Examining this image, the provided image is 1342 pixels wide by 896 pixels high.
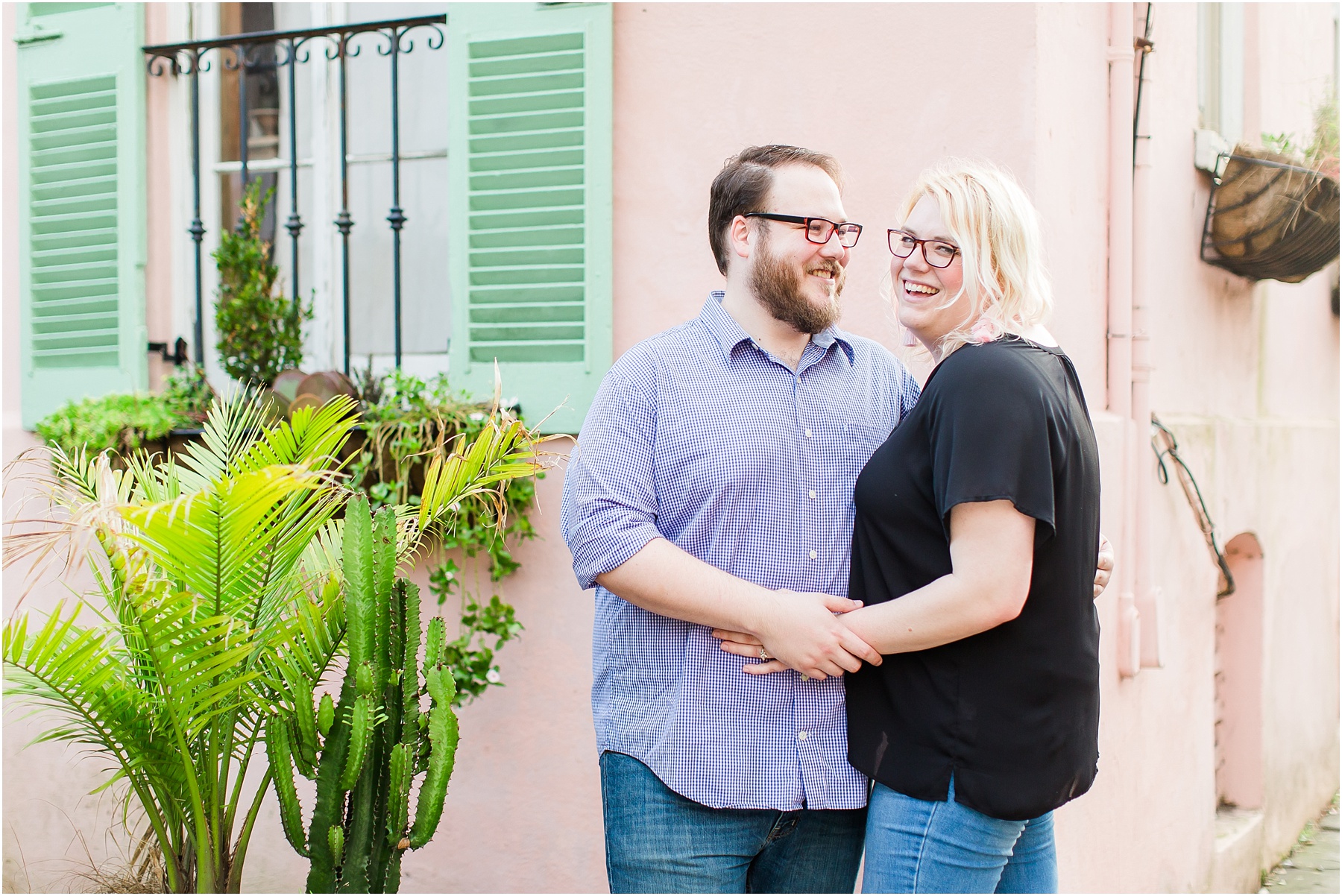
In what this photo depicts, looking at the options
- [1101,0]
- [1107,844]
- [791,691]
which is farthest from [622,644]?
[1101,0]

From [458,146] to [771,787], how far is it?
94.6 inches

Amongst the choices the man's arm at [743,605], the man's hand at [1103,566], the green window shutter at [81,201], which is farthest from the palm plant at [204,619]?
the green window shutter at [81,201]

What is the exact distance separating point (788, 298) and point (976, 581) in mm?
714

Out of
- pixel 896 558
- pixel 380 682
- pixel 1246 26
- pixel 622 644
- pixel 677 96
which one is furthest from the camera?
pixel 1246 26

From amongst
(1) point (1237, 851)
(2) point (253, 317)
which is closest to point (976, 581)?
(2) point (253, 317)

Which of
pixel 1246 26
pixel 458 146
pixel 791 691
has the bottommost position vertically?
pixel 791 691

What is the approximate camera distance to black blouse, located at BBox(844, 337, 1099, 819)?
186cm

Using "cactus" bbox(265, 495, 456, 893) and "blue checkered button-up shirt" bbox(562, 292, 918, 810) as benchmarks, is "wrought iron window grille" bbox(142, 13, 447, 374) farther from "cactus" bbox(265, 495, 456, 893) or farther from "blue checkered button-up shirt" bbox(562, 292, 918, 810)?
"blue checkered button-up shirt" bbox(562, 292, 918, 810)

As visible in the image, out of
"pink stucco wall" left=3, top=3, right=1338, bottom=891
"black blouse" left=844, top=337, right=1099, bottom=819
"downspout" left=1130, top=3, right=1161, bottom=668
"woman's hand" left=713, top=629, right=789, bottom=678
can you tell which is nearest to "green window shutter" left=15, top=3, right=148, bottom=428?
"pink stucco wall" left=3, top=3, right=1338, bottom=891

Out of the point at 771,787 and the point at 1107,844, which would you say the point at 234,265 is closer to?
the point at 771,787

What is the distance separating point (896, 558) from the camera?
6.77 feet

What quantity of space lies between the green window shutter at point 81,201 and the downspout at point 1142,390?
3.41 meters

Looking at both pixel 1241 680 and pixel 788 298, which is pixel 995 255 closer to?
pixel 788 298

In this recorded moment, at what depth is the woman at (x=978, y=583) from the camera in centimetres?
187
